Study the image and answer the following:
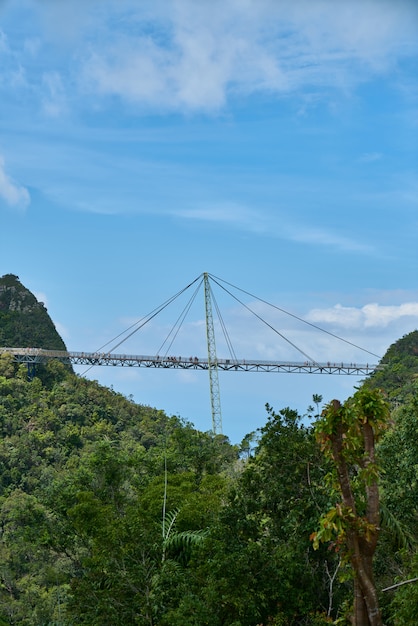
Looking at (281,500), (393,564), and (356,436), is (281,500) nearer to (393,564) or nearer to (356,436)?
(393,564)

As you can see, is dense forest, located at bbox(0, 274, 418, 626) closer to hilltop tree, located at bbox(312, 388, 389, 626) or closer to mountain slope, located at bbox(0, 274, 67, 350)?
hilltop tree, located at bbox(312, 388, 389, 626)

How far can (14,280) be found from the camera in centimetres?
6041

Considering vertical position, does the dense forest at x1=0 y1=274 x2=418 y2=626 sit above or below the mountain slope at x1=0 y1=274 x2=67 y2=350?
below

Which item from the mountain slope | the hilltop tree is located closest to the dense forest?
the hilltop tree

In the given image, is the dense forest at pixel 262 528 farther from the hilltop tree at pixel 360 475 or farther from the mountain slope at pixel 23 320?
the mountain slope at pixel 23 320

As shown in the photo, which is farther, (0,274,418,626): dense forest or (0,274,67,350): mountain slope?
(0,274,67,350): mountain slope

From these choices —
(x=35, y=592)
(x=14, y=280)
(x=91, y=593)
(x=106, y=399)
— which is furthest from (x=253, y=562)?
(x=14, y=280)

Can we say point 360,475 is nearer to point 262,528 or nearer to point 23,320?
point 262,528

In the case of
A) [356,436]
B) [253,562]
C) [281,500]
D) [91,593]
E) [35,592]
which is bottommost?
[35,592]

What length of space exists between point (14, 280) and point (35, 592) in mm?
39725

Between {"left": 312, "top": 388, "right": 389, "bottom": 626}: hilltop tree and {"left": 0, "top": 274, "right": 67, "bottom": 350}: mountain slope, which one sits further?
{"left": 0, "top": 274, "right": 67, "bottom": 350}: mountain slope

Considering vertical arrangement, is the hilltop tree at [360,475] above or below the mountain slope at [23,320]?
below

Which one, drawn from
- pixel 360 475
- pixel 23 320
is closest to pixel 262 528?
pixel 360 475

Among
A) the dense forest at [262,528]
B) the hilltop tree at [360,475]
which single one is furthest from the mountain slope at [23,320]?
the hilltop tree at [360,475]
